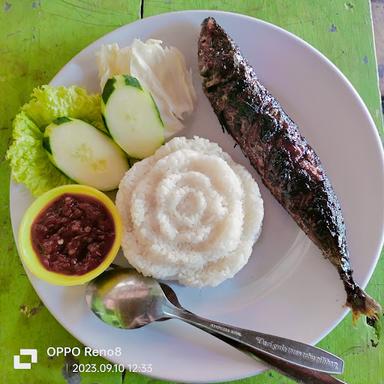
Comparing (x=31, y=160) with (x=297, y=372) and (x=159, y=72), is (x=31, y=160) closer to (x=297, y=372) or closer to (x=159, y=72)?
(x=159, y=72)

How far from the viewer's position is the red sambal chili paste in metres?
1.85

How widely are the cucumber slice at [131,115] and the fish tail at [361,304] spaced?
0.94 metres

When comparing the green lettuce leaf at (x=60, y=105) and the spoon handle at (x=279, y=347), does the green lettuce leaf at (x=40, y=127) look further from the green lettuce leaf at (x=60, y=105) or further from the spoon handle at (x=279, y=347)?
the spoon handle at (x=279, y=347)

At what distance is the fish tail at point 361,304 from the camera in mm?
1856

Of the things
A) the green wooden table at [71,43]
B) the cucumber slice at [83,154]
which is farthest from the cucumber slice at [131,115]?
the green wooden table at [71,43]

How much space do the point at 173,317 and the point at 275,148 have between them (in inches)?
29.2

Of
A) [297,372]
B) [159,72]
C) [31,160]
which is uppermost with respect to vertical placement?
[159,72]

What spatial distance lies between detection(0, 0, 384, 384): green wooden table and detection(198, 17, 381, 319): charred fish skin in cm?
32

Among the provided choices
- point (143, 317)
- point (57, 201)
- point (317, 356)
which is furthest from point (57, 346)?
point (317, 356)

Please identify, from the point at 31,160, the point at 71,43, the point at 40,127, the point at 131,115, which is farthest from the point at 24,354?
the point at 71,43

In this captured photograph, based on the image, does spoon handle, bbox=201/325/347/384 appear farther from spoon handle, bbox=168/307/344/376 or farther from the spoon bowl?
the spoon bowl

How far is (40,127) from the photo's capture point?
2137 millimetres

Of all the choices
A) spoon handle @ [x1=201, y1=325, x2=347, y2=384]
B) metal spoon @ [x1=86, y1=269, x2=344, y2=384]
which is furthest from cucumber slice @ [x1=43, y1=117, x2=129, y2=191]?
spoon handle @ [x1=201, y1=325, x2=347, y2=384]

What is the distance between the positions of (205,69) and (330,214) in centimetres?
77
